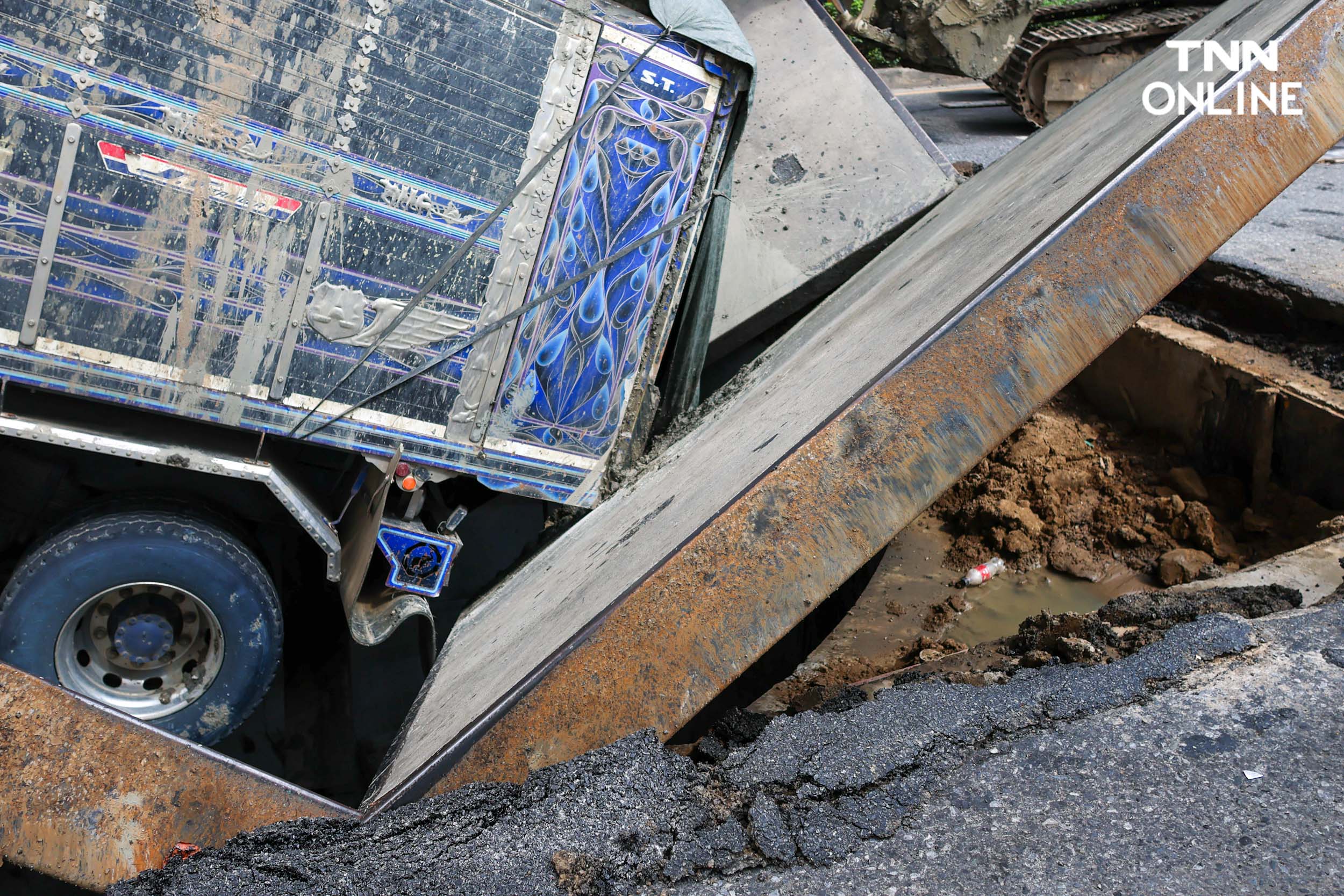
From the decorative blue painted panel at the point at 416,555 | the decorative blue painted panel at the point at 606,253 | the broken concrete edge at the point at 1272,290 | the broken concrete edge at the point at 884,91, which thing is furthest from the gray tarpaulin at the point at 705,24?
the broken concrete edge at the point at 1272,290

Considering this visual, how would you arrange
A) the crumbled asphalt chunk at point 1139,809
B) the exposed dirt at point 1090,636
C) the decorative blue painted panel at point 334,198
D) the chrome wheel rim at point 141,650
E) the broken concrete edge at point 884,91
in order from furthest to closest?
the broken concrete edge at point 884,91 < the chrome wheel rim at point 141,650 < the decorative blue painted panel at point 334,198 < the exposed dirt at point 1090,636 < the crumbled asphalt chunk at point 1139,809

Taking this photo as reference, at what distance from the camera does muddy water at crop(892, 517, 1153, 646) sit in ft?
11.7

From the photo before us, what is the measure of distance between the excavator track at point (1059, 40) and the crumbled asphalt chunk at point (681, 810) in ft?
24.1

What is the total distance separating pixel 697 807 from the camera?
1724mm

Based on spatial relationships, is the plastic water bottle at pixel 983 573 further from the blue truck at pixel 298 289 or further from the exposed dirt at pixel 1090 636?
the blue truck at pixel 298 289

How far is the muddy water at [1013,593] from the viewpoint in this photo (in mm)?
3555

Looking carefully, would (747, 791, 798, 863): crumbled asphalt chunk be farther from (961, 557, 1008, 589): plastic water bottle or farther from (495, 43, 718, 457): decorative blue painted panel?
(961, 557, 1008, 589): plastic water bottle

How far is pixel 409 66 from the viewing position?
2998 mm

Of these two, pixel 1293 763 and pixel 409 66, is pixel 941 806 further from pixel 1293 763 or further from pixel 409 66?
pixel 409 66

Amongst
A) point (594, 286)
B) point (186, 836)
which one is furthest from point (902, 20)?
point (186, 836)

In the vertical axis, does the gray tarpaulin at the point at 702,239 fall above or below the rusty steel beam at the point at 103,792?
above

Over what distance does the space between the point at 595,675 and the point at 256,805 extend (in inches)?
33.4

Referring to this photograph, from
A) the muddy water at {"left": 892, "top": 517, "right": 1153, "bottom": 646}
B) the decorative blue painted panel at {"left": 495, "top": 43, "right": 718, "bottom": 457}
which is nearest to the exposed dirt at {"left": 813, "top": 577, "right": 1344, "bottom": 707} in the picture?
the muddy water at {"left": 892, "top": 517, "right": 1153, "bottom": 646}

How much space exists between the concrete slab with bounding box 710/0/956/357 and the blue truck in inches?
39.2
